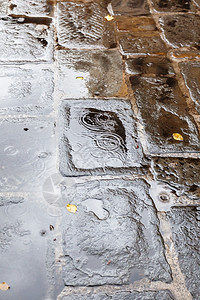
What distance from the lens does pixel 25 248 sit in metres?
2.09

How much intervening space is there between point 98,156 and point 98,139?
186 mm

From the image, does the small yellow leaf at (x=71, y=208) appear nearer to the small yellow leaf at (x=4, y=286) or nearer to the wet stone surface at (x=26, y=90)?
the small yellow leaf at (x=4, y=286)

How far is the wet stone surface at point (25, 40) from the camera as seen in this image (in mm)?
3619

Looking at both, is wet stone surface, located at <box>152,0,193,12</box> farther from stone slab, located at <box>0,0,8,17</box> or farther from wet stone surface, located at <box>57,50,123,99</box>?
stone slab, located at <box>0,0,8,17</box>

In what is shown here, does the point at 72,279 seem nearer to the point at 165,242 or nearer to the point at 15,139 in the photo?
the point at 165,242

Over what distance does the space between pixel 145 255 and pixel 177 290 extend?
0.87 feet

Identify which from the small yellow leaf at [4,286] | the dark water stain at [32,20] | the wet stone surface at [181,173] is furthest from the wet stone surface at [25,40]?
the small yellow leaf at [4,286]

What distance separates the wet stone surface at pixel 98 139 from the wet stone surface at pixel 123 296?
881 millimetres

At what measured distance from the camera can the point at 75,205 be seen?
2.32 m

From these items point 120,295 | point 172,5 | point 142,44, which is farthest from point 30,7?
point 120,295

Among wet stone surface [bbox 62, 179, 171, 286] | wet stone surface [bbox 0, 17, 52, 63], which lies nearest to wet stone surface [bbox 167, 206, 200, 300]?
wet stone surface [bbox 62, 179, 171, 286]

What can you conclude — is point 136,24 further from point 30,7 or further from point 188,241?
point 188,241

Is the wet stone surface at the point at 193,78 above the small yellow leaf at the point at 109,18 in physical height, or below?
below

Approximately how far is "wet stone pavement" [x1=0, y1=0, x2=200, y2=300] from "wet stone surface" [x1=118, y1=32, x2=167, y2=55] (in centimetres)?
2
